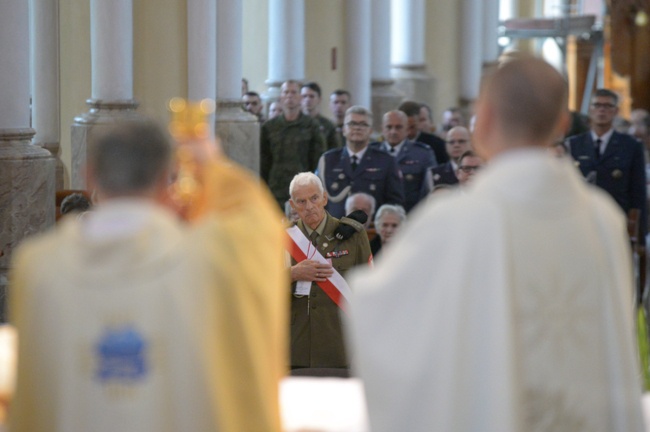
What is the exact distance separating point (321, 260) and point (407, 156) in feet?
14.9

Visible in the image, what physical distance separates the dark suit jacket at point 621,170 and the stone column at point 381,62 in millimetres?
8227

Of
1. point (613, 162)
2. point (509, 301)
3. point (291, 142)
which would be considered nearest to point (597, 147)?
point (613, 162)

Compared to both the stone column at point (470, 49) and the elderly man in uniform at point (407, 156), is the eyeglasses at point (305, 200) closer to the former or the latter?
the elderly man in uniform at point (407, 156)

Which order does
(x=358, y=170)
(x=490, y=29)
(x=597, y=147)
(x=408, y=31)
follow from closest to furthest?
(x=358, y=170) → (x=597, y=147) → (x=408, y=31) → (x=490, y=29)

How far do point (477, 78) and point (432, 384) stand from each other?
20.1 metres

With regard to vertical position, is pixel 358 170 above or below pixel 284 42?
below

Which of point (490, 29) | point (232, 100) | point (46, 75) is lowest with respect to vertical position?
point (232, 100)

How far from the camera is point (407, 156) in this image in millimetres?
11859

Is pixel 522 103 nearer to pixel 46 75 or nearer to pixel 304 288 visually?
pixel 304 288

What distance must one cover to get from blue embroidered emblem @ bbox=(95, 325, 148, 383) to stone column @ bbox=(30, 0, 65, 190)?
32.7 feet

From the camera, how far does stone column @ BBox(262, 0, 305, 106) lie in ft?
52.6

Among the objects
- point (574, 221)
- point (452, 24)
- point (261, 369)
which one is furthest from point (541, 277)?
point (452, 24)

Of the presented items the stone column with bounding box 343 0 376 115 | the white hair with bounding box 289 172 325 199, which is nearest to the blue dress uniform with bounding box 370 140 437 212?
the white hair with bounding box 289 172 325 199

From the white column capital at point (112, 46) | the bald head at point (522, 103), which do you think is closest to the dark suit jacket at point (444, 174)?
the white column capital at point (112, 46)
